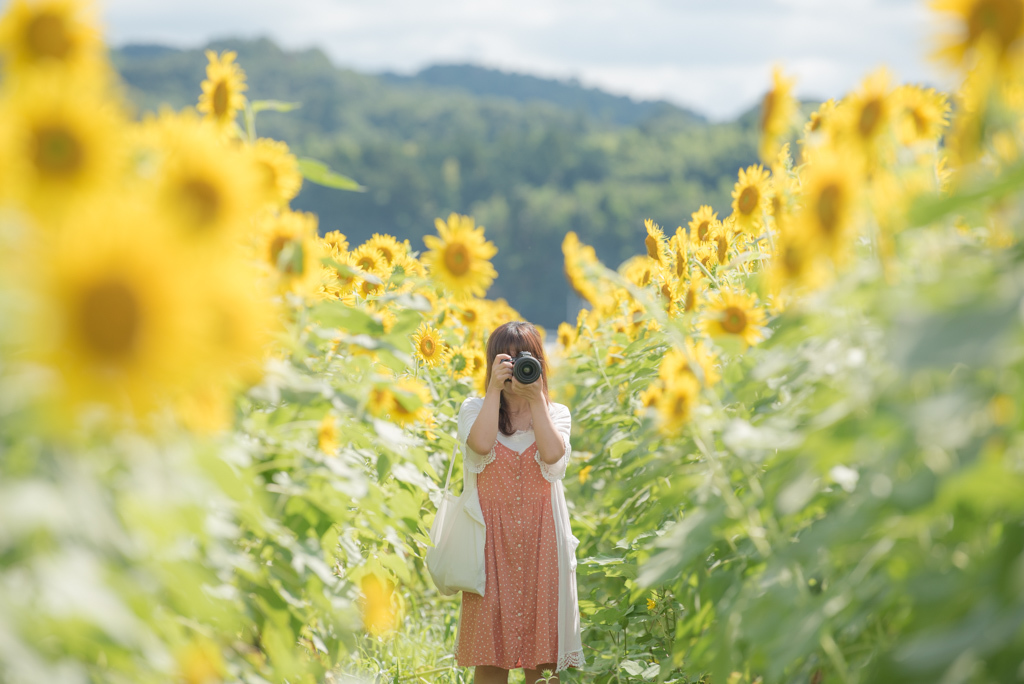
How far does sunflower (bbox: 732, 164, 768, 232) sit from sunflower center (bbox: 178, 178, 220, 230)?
1925mm

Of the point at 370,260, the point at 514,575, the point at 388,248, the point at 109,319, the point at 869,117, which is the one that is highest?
the point at 388,248

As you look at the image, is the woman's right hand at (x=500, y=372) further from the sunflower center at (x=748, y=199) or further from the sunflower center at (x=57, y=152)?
the sunflower center at (x=57, y=152)

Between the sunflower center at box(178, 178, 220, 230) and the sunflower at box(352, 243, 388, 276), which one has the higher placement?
the sunflower at box(352, 243, 388, 276)

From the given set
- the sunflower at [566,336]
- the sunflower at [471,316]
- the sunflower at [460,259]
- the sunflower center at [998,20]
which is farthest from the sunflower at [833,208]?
the sunflower at [566,336]

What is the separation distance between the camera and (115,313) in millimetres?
967

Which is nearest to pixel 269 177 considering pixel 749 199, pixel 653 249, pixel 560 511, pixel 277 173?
pixel 277 173

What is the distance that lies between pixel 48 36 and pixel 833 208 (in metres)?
1.18

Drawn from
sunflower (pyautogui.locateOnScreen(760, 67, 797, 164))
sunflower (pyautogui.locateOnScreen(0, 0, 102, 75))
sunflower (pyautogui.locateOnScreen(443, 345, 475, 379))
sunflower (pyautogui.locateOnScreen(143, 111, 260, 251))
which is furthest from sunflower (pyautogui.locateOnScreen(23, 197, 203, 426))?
sunflower (pyautogui.locateOnScreen(443, 345, 475, 379))

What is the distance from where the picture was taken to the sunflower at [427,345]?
3865mm

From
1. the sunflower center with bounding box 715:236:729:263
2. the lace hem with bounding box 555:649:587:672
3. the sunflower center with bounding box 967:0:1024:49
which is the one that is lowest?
the lace hem with bounding box 555:649:587:672

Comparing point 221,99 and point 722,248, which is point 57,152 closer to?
point 221,99

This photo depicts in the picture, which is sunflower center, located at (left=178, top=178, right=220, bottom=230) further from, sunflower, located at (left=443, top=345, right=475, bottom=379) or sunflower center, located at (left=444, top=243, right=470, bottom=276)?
sunflower, located at (left=443, top=345, right=475, bottom=379)

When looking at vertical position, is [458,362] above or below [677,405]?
above

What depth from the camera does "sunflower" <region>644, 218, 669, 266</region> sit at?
3.59 m
